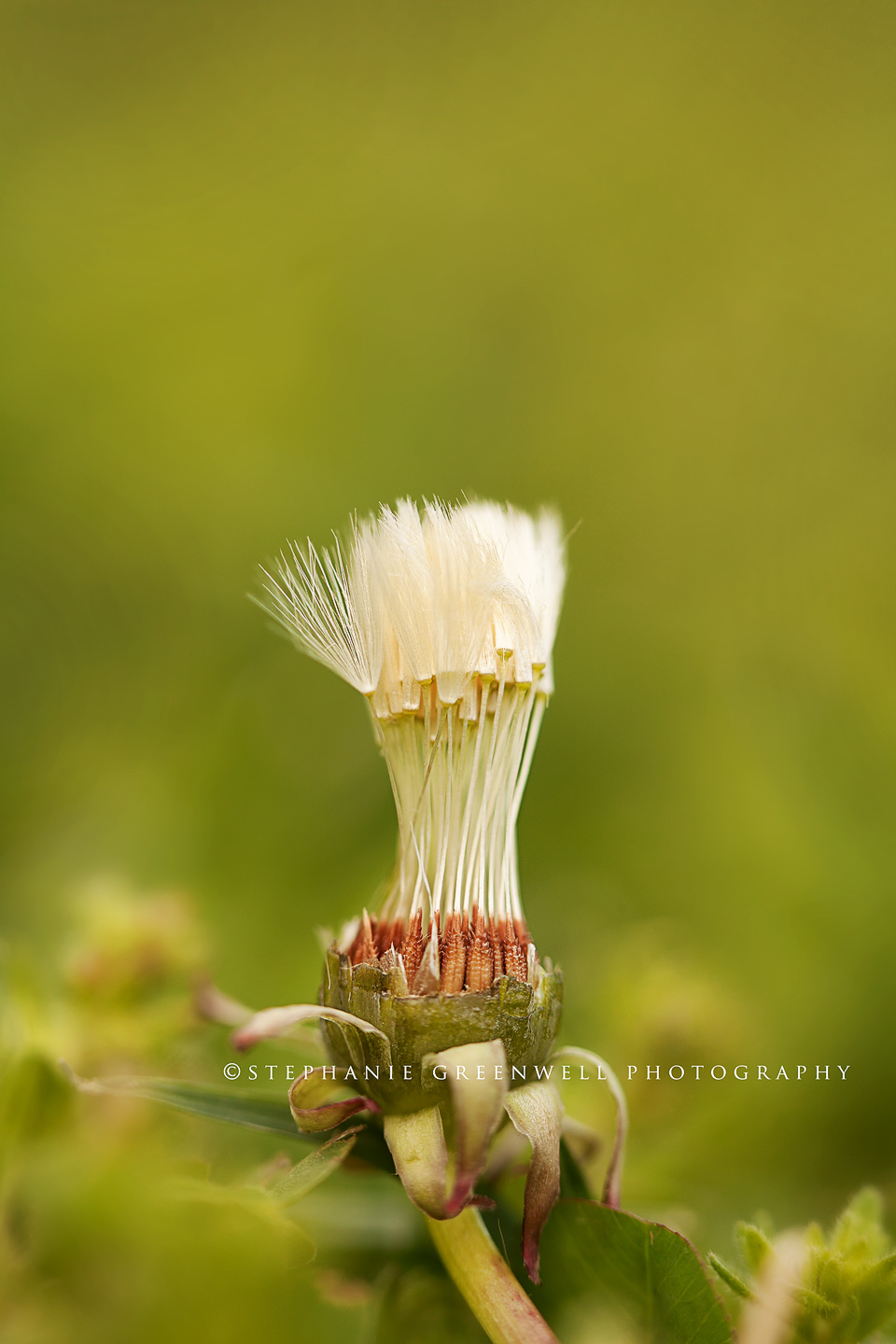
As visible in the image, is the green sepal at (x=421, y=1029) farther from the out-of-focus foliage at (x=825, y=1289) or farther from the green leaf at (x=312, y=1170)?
the out-of-focus foliage at (x=825, y=1289)

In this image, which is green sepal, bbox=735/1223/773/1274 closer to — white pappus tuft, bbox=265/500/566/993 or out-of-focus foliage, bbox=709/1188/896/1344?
out-of-focus foliage, bbox=709/1188/896/1344

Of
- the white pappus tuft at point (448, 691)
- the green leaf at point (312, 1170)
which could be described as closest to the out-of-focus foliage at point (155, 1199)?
the green leaf at point (312, 1170)

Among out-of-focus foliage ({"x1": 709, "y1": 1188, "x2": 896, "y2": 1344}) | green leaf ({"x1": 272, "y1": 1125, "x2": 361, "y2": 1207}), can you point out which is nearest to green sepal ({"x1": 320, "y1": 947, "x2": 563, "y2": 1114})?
green leaf ({"x1": 272, "y1": 1125, "x2": 361, "y2": 1207})

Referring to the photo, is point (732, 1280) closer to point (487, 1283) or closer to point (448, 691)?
point (487, 1283)

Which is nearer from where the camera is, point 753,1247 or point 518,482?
point 753,1247

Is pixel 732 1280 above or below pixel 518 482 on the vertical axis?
below

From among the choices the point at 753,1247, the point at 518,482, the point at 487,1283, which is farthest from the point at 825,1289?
the point at 518,482
